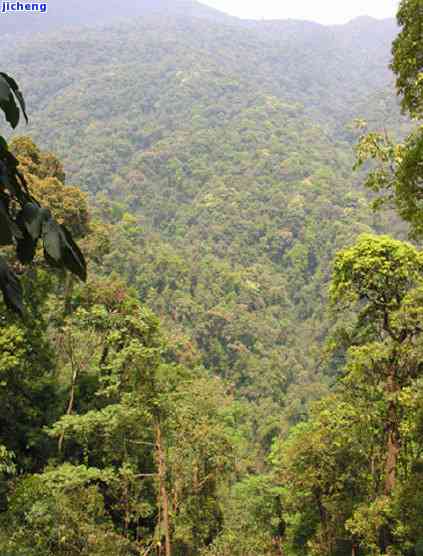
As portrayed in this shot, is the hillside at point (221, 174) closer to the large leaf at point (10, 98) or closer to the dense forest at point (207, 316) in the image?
the dense forest at point (207, 316)

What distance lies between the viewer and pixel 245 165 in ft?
329

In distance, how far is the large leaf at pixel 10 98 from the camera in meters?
1.30

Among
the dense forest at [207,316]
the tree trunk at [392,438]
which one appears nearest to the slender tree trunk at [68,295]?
the dense forest at [207,316]

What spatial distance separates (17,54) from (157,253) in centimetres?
12642

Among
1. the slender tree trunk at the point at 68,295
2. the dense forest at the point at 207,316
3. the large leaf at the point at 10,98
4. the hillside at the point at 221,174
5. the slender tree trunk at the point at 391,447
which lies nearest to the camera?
the large leaf at the point at 10,98

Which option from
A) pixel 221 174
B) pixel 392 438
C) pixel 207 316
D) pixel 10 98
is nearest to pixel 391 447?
pixel 392 438

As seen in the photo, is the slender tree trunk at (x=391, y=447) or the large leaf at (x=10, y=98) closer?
the large leaf at (x=10, y=98)

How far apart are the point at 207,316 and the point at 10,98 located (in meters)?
52.8

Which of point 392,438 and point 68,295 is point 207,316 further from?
point 392,438

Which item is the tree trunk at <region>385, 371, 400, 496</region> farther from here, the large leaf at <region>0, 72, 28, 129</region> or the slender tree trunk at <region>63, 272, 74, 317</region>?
the slender tree trunk at <region>63, 272, 74, 317</region>

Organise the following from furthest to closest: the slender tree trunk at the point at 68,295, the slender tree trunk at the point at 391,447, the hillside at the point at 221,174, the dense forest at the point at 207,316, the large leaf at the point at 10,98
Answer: the hillside at the point at 221,174 < the slender tree trunk at the point at 68,295 < the slender tree trunk at the point at 391,447 < the dense forest at the point at 207,316 < the large leaf at the point at 10,98

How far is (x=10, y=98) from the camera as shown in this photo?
1315 mm

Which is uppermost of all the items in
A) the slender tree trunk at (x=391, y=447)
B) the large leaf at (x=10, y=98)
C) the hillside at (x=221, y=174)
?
the large leaf at (x=10, y=98)

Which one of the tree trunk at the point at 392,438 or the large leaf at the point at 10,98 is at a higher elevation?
the large leaf at the point at 10,98
